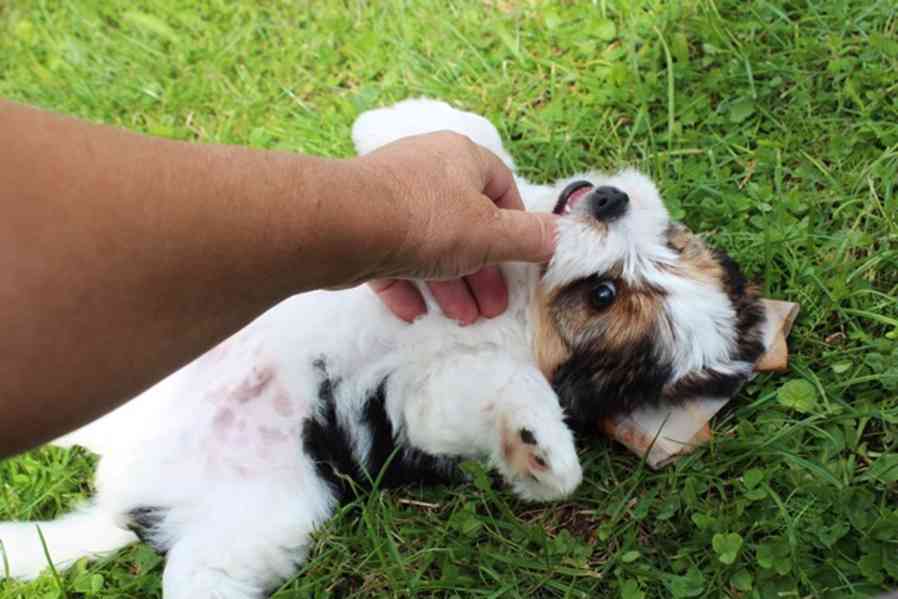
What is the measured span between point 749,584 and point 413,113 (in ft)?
6.93

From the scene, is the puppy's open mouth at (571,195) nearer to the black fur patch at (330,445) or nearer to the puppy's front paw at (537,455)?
the puppy's front paw at (537,455)

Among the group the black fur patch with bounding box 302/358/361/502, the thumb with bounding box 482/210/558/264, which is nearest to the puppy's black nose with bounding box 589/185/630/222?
the thumb with bounding box 482/210/558/264

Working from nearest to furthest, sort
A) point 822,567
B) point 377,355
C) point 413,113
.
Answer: point 822,567
point 377,355
point 413,113

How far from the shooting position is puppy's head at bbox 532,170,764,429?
265cm

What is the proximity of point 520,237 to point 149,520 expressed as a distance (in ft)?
5.39

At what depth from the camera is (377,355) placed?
9.48 feet

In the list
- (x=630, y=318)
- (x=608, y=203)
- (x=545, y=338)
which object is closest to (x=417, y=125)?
(x=608, y=203)

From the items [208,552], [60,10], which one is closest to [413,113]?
[208,552]

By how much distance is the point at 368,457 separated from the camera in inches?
110

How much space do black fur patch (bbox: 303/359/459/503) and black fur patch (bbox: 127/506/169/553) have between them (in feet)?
1.83

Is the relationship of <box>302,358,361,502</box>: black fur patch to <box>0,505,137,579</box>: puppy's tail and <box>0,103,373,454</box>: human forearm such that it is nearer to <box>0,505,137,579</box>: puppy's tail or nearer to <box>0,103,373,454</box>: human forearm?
<box>0,505,137,579</box>: puppy's tail

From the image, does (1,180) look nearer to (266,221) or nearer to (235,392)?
(266,221)

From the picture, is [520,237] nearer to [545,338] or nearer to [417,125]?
[545,338]

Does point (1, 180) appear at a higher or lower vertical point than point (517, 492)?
higher
